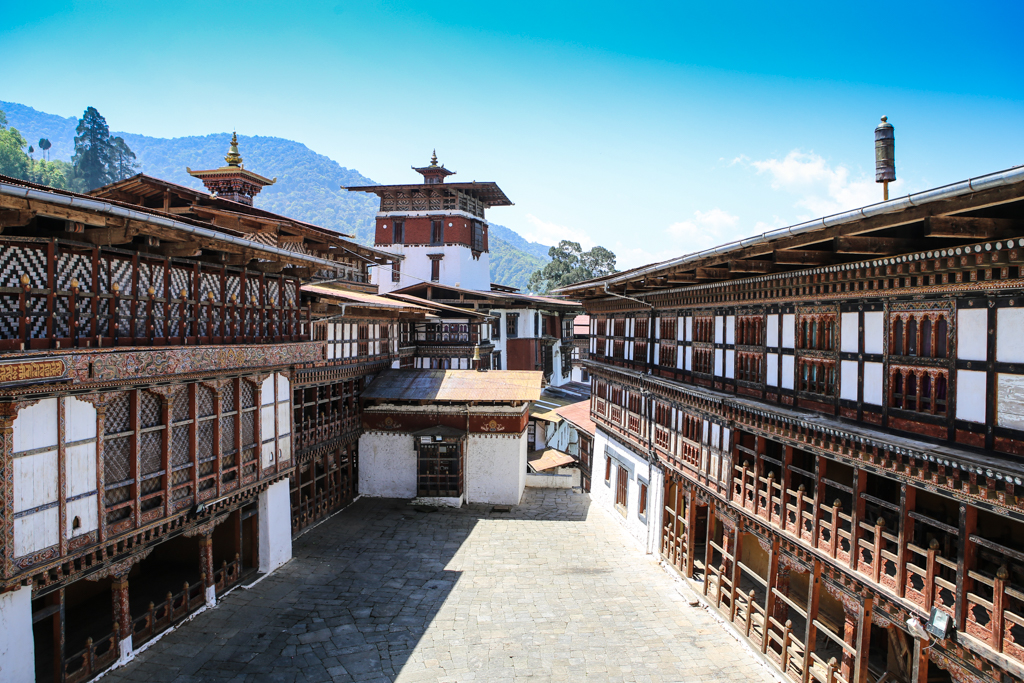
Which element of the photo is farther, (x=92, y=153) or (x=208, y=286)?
(x=92, y=153)

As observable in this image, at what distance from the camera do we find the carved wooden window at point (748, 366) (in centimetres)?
1293

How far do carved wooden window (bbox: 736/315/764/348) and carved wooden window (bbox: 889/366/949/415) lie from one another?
11.9 feet

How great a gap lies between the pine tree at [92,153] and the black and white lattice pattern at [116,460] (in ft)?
246

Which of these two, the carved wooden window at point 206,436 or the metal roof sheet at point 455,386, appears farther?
the metal roof sheet at point 455,386

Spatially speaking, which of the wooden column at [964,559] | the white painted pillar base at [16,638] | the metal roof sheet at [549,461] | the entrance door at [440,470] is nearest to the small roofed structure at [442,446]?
the entrance door at [440,470]

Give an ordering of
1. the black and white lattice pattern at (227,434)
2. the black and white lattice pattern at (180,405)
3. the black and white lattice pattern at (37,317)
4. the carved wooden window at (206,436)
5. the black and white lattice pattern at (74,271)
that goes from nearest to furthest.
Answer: the black and white lattice pattern at (37,317) → the black and white lattice pattern at (74,271) → the black and white lattice pattern at (180,405) → the carved wooden window at (206,436) → the black and white lattice pattern at (227,434)

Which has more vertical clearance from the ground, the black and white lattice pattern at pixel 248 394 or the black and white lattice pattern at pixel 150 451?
the black and white lattice pattern at pixel 248 394

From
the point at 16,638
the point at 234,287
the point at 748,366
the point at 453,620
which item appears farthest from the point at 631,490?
the point at 16,638

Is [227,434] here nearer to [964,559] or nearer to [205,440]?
[205,440]

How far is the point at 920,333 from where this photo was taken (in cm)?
884

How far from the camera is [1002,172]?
5918 mm

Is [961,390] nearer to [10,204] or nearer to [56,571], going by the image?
[10,204]

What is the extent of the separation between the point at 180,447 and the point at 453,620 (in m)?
7.11

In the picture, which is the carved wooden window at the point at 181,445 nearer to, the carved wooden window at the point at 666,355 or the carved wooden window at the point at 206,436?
the carved wooden window at the point at 206,436
